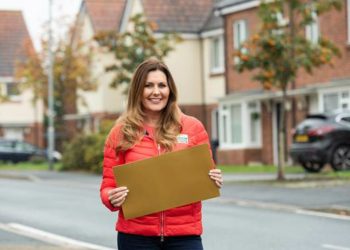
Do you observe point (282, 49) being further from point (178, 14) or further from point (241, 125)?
point (178, 14)

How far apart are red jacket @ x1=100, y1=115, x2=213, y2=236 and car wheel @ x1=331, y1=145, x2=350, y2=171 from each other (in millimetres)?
20470

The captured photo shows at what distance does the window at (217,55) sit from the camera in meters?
44.2

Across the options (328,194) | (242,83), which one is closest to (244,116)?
(242,83)

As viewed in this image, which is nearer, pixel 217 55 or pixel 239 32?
pixel 239 32

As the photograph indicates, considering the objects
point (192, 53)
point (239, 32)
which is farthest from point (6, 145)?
point (239, 32)

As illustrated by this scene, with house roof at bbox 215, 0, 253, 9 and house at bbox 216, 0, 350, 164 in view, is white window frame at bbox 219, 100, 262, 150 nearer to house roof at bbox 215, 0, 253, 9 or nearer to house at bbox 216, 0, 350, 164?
house at bbox 216, 0, 350, 164

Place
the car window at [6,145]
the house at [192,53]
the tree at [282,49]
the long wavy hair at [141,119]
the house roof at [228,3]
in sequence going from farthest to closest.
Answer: the car window at [6,145]
the house at [192,53]
the house roof at [228,3]
the tree at [282,49]
the long wavy hair at [141,119]

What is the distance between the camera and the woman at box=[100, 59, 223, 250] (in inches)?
218

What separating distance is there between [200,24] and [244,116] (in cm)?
961

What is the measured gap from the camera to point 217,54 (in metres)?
44.7

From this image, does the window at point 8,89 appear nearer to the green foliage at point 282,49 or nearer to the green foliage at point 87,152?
the green foliage at point 87,152

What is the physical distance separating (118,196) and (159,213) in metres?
0.24

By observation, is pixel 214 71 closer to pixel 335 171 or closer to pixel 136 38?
pixel 136 38

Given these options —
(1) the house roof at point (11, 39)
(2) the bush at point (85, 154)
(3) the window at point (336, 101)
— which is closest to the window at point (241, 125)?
(3) the window at point (336, 101)
